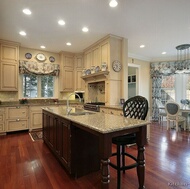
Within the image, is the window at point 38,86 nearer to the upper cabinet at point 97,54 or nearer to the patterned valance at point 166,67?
the upper cabinet at point 97,54

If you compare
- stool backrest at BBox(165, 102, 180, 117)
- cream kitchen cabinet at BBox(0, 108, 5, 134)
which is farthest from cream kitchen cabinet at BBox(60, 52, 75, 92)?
stool backrest at BBox(165, 102, 180, 117)

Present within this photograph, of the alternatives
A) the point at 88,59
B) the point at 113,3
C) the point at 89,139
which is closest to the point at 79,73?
the point at 88,59

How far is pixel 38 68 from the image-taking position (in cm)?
522

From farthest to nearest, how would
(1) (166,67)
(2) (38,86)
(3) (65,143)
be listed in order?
1. (1) (166,67)
2. (2) (38,86)
3. (3) (65,143)

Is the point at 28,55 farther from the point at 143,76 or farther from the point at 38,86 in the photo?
the point at 143,76

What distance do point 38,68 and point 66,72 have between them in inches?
41.4

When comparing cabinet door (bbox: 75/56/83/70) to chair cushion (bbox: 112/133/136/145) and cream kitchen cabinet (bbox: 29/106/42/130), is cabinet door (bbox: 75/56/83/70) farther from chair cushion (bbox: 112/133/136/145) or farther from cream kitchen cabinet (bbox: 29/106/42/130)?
chair cushion (bbox: 112/133/136/145)

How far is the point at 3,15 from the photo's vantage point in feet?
9.85

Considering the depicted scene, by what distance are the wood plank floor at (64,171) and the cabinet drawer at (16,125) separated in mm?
964

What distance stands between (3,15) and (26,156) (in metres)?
3.02

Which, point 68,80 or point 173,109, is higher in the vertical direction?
point 68,80

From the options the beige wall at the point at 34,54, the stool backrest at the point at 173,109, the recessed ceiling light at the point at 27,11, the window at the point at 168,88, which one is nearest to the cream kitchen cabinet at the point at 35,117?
the beige wall at the point at 34,54

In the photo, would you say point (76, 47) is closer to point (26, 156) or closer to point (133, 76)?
point (133, 76)

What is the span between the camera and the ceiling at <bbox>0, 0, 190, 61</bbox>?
2.65 m
